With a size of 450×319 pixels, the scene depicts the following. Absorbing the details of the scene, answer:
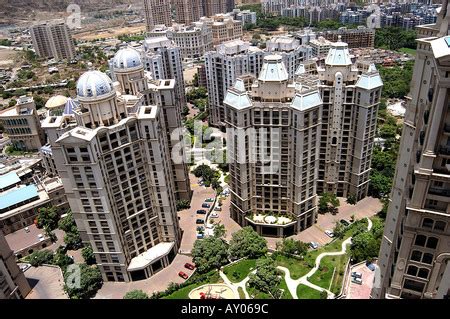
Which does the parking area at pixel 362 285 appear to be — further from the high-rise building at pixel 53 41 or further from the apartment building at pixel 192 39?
the high-rise building at pixel 53 41

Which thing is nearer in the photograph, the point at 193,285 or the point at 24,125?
the point at 193,285

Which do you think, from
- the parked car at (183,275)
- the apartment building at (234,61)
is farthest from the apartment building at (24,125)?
the parked car at (183,275)

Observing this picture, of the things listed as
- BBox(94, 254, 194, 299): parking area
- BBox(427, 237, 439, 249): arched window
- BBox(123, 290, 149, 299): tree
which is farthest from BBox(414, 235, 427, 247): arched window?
BBox(94, 254, 194, 299): parking area

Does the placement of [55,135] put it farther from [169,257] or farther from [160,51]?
[160,51]

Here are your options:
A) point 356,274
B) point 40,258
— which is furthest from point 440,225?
point 40,258

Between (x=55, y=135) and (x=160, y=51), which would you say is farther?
(x=160, y=51)

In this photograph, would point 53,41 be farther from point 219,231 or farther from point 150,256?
point 150,256
